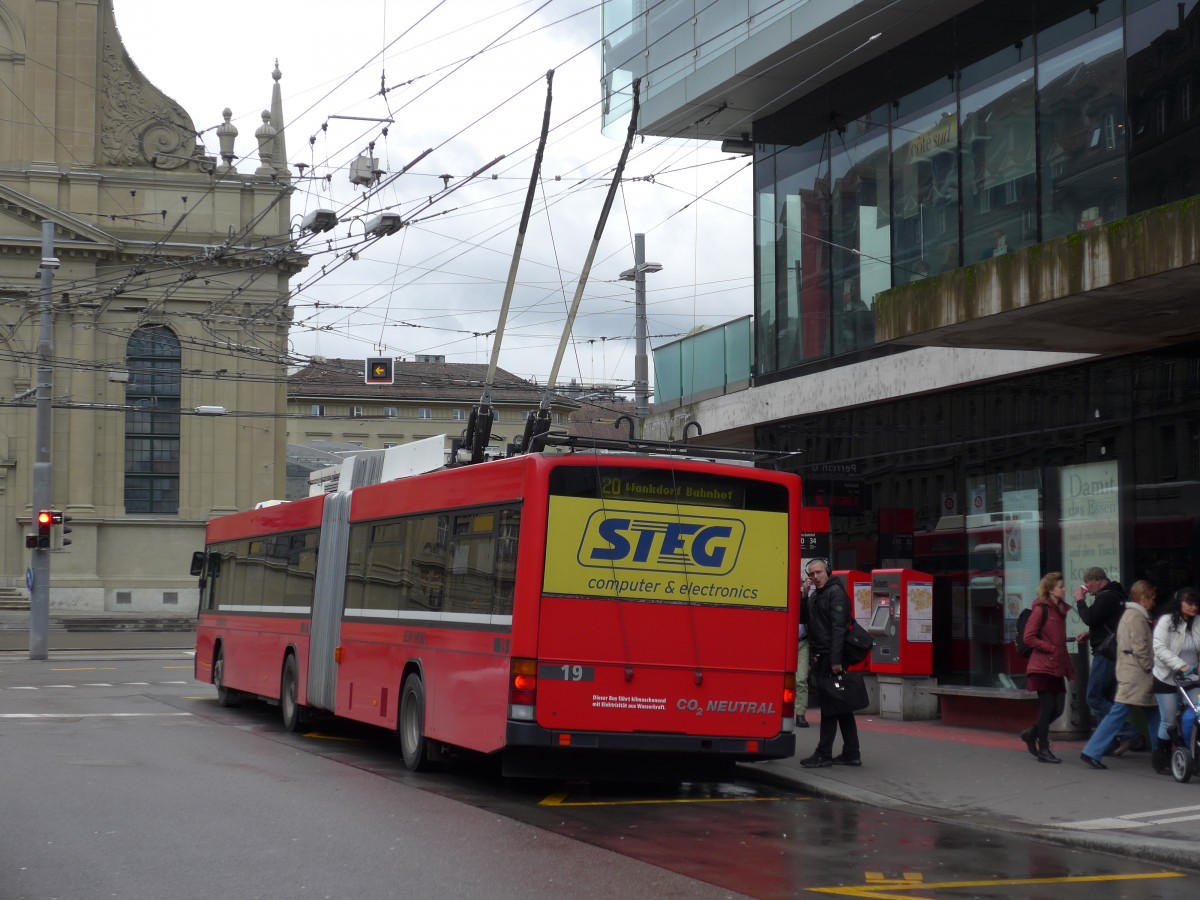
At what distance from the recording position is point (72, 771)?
46.0 ft

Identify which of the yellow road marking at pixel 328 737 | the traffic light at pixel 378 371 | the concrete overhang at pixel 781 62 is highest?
the concrete overhang at pixel 781 62

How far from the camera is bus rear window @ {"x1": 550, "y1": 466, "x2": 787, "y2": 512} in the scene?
12.4 metres

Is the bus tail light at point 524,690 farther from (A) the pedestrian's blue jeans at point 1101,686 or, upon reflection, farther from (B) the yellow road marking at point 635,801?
(A) the pedestrian's blue jeans at point 1101,686

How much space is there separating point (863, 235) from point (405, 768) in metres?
9.84

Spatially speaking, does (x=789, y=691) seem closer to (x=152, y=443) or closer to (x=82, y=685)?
(x=82, y=685)

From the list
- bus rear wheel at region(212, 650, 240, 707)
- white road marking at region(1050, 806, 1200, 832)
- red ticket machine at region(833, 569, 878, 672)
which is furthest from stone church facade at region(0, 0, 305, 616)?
white road marking at region(1050, 806, 1200, 832)

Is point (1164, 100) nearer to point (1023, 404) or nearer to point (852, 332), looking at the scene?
point (1023, 404)

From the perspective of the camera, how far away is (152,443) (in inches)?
2448

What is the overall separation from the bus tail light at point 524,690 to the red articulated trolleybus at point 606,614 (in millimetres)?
15

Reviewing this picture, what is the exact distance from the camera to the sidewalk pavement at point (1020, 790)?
10.5 meters

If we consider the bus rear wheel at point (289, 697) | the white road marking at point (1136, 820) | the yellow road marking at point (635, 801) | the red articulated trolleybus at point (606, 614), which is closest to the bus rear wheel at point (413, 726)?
the red articulated trolleybus at point (606, 614)

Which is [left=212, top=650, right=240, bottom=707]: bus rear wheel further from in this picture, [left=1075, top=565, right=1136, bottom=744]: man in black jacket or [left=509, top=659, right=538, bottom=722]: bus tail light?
[left=1075, top=565, right=1136, bottom=744]: man in black jacket

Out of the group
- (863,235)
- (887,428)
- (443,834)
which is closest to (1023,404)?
(887,428)

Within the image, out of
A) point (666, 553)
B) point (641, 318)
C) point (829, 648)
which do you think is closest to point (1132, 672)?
point (829, 648)
